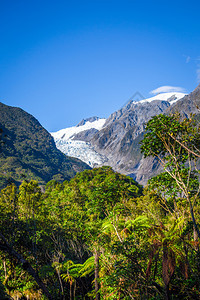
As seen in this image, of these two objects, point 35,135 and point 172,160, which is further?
point 35,135

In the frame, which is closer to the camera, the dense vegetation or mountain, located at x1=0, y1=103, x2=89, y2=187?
the dense vegetation

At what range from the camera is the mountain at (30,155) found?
123688 mm

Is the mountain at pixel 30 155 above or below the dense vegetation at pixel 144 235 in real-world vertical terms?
above

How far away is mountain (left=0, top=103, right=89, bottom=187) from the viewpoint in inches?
4870

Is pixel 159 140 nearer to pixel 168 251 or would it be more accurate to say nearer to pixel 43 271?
pixel 168 251

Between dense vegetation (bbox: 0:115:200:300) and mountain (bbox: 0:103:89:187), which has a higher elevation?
mountain (bbox: 0:103:89:187)

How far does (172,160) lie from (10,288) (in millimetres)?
9310

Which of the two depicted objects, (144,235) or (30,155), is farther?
(30,155)

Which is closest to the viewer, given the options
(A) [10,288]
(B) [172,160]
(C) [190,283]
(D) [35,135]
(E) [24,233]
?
(C) [190,283]

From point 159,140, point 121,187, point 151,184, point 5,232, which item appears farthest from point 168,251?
point 5,232

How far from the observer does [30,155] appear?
153750mm

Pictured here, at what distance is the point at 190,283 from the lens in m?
4.16

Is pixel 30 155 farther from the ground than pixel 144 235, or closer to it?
farther from the ground

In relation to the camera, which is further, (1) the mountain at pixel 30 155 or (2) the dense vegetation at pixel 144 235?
(1) the mountain at pixel 30 155
